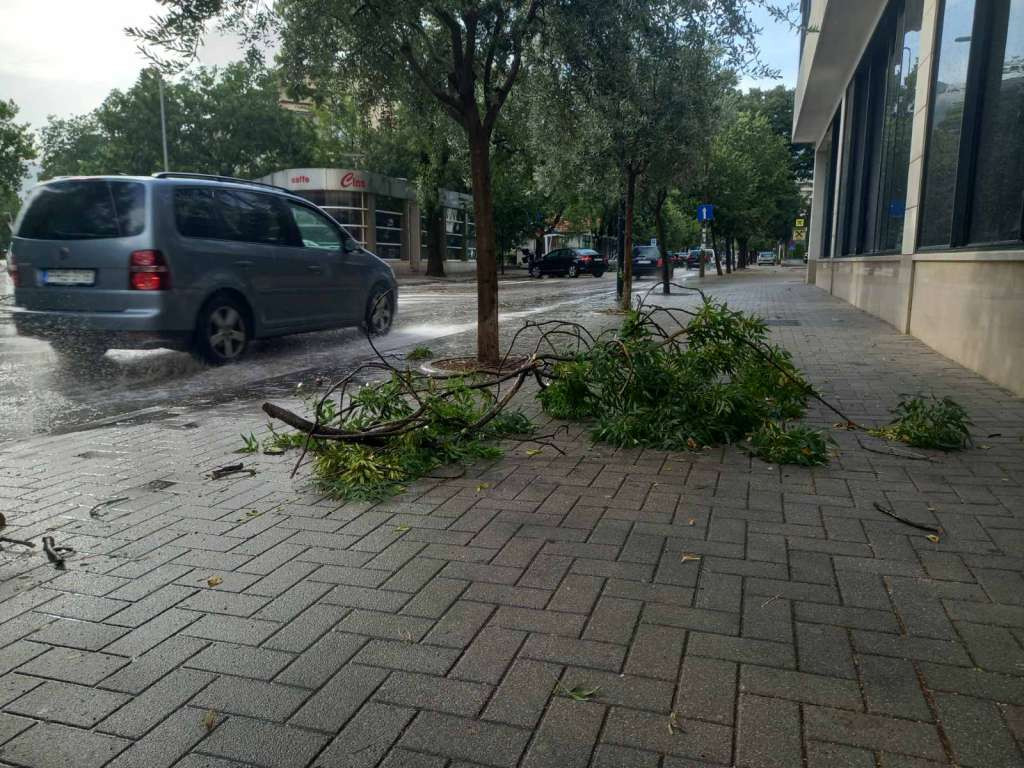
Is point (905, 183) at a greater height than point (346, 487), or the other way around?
point (905, 183)

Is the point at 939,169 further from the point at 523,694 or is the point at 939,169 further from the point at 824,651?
the point at 523,694

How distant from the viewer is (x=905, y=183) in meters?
12.7

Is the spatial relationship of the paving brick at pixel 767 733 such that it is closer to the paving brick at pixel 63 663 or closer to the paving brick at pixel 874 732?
the paving brick at pixel 874 732

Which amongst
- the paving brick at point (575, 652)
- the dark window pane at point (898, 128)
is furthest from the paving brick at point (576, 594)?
the dark window pane at point (898, 128)

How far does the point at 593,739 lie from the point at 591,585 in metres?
0.96

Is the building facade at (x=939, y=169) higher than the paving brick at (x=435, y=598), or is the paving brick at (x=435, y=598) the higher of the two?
the building facade at (x=939, y=169)

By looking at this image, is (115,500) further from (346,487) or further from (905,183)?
(905,183)

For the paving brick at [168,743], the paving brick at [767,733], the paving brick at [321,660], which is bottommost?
the paving brick at [168,743]

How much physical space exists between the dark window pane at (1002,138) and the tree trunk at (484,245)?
4998 millimetres

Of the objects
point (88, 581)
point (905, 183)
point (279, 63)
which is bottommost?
point (88, 581)

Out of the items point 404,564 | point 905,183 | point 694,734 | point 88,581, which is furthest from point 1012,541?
point 905,183

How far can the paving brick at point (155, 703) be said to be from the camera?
2135 mm

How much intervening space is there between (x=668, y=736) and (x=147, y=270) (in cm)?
727

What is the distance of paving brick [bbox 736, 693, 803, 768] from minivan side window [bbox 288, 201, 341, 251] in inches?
342
